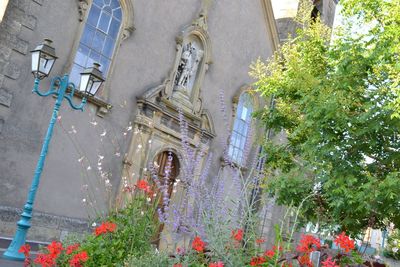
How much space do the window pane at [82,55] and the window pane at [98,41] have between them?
0.24 metres

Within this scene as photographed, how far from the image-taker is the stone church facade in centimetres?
747

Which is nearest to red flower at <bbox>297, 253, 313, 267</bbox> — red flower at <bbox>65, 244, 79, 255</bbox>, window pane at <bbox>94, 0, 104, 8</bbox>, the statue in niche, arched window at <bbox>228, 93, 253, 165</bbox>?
red flower at <bbox>65, 244, 79, 255</bbox>

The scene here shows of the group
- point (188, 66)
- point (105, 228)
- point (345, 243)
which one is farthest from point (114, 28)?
point (345, 243)

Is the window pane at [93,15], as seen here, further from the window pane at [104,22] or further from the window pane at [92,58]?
the window pane at [92,58]

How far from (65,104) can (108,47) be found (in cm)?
176

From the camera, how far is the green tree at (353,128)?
7.08m

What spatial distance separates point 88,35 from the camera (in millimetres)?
8836

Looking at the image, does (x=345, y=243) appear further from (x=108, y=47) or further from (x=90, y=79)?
(x=108, y=47)

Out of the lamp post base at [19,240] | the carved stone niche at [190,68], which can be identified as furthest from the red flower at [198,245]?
the carved stone niche at [190,68]

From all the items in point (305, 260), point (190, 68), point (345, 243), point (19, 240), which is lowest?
point (19, 240)

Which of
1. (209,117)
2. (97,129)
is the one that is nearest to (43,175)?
(97,129)

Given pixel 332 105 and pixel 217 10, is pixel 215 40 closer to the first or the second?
pixel 217 10

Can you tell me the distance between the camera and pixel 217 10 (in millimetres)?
12266

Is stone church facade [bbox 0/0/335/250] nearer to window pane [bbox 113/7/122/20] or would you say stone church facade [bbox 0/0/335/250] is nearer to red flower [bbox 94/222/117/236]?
window pane [bbox 113/7/122/20]
